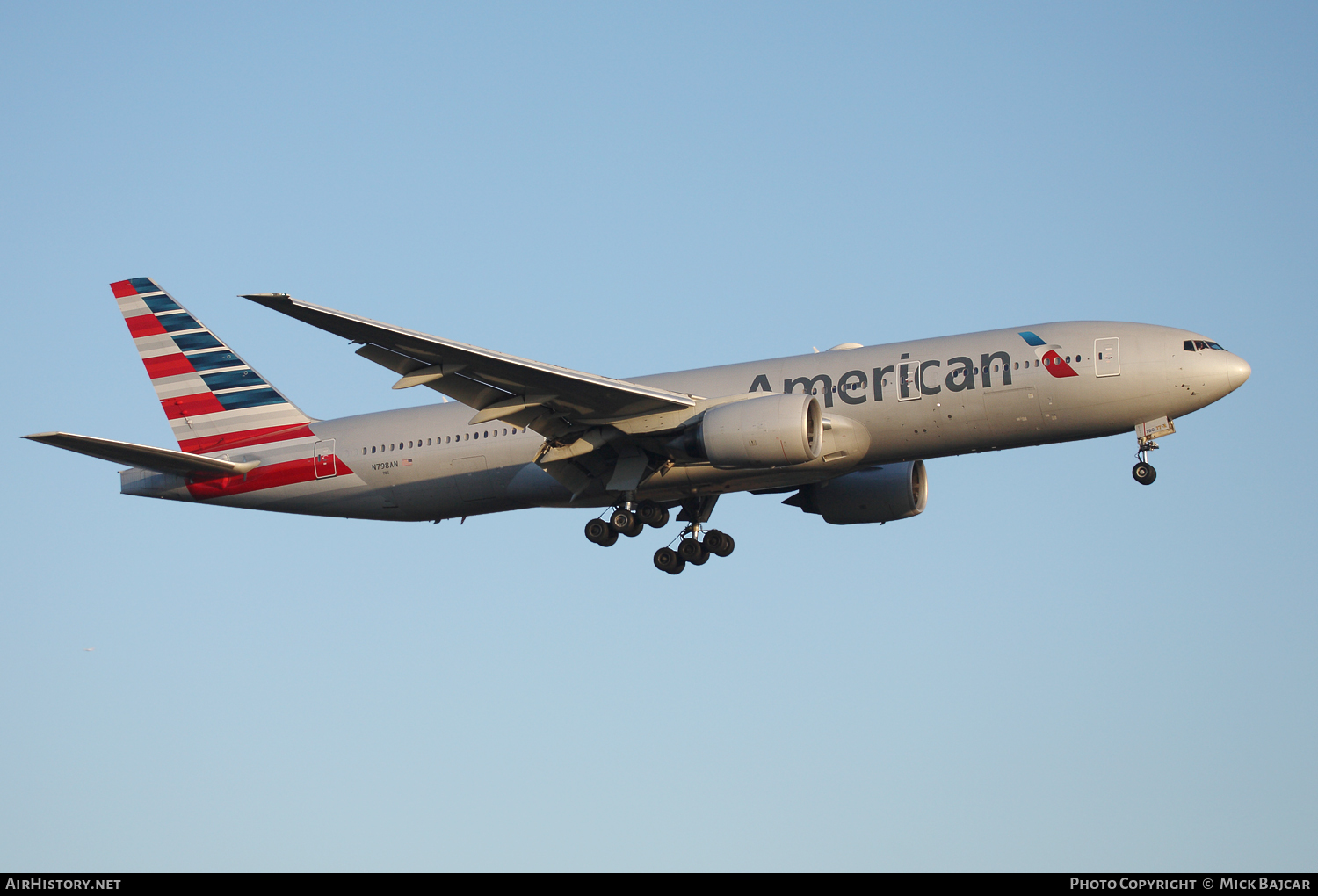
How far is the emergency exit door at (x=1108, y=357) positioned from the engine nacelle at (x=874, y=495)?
773 centimetres

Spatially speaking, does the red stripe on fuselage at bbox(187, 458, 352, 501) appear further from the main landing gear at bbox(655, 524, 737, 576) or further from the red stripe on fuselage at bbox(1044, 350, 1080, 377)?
the red stripe on fuselage at bbox(1044, 350, 1080, 377)

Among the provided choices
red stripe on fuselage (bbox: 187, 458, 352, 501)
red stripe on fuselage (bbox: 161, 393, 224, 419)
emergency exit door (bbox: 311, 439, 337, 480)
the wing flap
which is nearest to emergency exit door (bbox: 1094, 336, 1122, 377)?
the wing flap

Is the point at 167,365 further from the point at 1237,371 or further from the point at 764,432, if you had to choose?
the point at 1237,371

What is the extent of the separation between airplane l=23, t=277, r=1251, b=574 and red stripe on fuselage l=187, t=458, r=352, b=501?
0.16 feet

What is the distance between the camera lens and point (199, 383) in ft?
133

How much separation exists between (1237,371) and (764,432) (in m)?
10.8

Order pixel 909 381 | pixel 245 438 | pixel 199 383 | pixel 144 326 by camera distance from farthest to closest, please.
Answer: pixel 144 326, pixel 199 383, pixel 245 438, pixel 909 381

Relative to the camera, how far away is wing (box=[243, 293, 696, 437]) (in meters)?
30.1

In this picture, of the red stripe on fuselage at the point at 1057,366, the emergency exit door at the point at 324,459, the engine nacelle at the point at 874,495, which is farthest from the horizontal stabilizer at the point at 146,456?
the red stripe on fuselage at the point at 1057,366

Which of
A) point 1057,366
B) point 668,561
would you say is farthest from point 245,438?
point 1057,366

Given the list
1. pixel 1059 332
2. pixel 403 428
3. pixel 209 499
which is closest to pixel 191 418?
pixel 209 499

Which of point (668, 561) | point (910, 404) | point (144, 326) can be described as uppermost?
point (144, 326)
